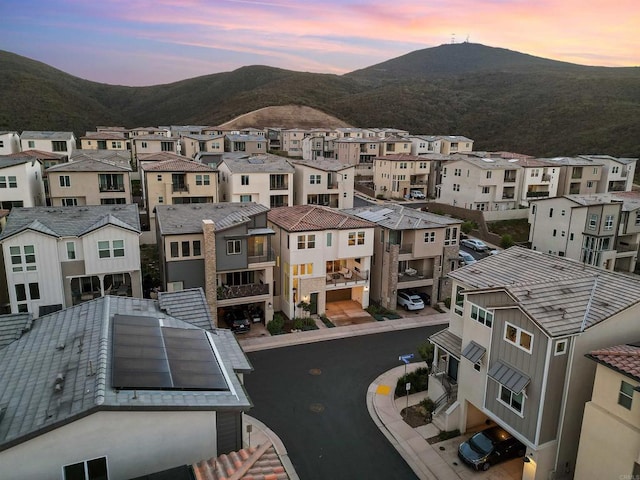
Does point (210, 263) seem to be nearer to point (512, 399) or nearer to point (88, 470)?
point (88, 470)

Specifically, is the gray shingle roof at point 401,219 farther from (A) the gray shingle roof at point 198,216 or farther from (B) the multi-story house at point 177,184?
(B) the multi-story house at point 177,184

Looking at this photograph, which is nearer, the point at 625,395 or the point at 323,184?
the point at 625,395

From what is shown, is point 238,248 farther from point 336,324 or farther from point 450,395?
point 450,395

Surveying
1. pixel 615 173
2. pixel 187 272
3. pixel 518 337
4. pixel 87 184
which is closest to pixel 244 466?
pixel 518 337

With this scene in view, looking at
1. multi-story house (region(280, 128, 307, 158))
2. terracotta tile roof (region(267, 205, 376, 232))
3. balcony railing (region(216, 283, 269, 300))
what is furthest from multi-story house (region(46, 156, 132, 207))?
multi-story house (region(280, 128, 307, 158))

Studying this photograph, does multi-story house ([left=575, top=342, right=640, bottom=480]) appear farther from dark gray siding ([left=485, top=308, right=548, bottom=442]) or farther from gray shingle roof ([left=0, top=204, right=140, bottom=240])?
gray shingle roof ([left=0, top=204, right=140, bottom=240])
